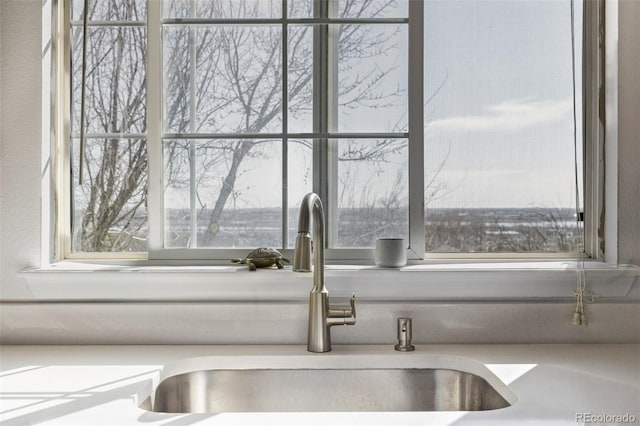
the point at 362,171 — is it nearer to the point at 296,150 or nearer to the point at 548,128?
the point at 296,150

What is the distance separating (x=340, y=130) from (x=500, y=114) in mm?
450

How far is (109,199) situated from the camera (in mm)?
1616

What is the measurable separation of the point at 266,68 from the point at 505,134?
0.70 meters

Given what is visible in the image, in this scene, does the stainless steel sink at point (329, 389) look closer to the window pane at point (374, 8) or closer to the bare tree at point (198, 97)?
the bare tree at point (198, 97)

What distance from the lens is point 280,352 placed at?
136cm

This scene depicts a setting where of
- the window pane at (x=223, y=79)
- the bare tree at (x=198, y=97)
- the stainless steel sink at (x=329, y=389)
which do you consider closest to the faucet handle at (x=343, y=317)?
the stainless steel sink at (x=329, y=389)

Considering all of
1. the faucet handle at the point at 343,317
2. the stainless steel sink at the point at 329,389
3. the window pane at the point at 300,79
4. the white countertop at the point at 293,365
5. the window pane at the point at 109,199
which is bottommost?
the stainless steel sink at the point at 329,389

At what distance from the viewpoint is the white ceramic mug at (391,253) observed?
148 centimetres

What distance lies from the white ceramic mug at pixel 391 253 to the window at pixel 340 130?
3.6 inches

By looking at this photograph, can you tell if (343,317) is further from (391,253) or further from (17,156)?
(17,156)

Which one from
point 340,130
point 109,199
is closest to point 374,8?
point 340,130

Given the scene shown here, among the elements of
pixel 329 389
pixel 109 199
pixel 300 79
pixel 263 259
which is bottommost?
pixel 329 389

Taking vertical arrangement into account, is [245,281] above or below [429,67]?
below

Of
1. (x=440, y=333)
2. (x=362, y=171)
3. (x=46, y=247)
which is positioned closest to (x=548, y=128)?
(x=362, y=171)
